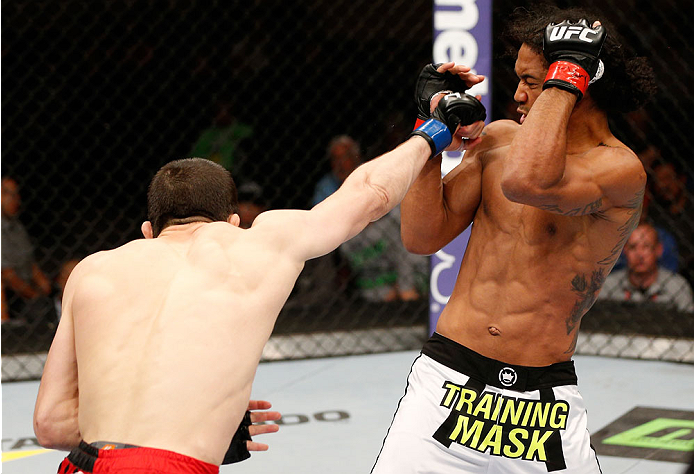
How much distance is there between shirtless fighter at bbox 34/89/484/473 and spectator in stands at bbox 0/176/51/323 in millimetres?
2951

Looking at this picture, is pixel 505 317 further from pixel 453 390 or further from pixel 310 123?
pixel 310 123

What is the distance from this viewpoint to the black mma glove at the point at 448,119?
1.78 meters

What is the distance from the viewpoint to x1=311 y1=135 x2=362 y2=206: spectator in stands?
4723mm

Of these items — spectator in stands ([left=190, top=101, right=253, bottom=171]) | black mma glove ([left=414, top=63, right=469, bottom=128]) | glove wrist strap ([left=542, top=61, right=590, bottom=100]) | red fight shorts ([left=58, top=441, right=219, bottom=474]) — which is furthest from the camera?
spectator in stands ([left=190, top=101, right=253, bottom=171])

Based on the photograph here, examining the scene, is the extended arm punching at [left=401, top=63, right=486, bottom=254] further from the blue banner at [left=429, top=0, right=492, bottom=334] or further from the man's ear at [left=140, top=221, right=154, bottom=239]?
the blue banner at [left=429, top=0, right=492, bottom=334]

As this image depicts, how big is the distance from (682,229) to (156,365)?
3.69 metres

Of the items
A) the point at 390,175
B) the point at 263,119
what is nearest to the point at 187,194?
the point at 390,175

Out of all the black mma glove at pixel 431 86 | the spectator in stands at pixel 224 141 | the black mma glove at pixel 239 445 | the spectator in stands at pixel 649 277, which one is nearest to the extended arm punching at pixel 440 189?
the black mma glove at pixel 431 86

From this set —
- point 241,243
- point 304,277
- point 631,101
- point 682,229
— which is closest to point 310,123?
point 304,277

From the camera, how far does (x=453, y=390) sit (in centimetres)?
Result: 185

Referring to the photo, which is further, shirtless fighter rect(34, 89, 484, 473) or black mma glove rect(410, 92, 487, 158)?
black mma glove rect(410, 92, 487, 158)

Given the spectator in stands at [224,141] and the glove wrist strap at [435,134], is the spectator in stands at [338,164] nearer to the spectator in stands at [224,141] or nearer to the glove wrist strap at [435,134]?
the spectator in stands at [224,141]

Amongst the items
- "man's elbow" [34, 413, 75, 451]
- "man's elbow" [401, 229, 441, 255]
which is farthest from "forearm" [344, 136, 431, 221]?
"man's elbow" [34, 413, 75, 451]

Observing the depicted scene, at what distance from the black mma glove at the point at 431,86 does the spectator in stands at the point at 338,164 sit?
269cm
